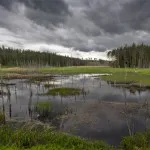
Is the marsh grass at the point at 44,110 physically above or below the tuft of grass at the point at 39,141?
below

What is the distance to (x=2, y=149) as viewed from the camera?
955 centimetres

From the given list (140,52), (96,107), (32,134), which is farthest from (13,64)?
(32,134)

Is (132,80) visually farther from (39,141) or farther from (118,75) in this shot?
(39,141)

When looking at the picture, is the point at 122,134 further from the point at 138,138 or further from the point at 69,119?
the point at 69,119

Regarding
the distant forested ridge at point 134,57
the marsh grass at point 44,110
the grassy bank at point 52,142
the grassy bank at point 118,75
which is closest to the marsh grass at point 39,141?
the grassy bank at point 52,142

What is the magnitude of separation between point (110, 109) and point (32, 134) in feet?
52.1

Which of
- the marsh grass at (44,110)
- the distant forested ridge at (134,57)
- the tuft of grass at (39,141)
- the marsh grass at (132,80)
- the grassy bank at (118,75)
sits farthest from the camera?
the distant forested ridge at (134,57)

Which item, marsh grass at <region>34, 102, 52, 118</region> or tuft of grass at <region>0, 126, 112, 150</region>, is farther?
marsh grass at <region>34, 102, 52, 118</region>

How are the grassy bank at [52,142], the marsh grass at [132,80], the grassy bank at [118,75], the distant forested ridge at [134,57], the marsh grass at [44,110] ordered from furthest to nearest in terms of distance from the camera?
1. the distant forested ridge at [134,57]
2. the grassy bank at [118,75]
3. the marsh grass at [132,80]
4. the marsh grass at [44,110]
5. the grassy bank at [52,142]

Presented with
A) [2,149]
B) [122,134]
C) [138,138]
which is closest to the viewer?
[2,149]

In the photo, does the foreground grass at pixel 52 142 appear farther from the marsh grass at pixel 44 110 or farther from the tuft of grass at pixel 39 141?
the marsh grass at pixel 44 110

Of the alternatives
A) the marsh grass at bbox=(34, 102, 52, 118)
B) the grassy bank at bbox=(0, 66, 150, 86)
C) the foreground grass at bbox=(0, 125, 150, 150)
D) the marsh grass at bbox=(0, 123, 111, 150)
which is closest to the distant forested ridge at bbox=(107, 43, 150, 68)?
the grassy bank at bbox=(0, 66, 150, 86)

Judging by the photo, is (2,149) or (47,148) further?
(47,148)

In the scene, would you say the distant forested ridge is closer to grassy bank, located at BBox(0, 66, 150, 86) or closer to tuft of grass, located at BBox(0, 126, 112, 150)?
grassy bank, located at BBox(0, 66, 150, 86)
